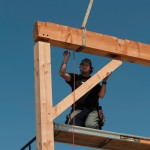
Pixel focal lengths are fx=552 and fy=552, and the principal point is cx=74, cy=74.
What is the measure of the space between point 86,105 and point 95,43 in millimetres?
918

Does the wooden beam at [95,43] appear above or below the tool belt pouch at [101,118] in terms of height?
above

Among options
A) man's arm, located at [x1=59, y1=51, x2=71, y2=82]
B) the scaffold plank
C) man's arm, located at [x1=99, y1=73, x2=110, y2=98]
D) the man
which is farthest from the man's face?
the scaffold plank

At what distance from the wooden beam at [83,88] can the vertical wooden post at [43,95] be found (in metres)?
0.11

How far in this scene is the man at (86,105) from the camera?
7473mm

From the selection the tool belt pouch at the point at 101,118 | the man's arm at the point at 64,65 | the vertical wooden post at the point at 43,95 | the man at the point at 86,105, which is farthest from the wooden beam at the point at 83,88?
the tool belt pouch at the point at 101,118

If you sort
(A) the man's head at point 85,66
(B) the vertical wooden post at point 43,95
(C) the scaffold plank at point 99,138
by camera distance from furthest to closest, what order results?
(A) the man's head at point 85,66, (C) the scaffold plank at point 99,138, (B) the vertical wooden post at point 43,95

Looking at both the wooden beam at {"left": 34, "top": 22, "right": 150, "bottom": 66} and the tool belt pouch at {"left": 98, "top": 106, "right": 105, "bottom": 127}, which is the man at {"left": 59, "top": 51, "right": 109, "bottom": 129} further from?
the wooden beam at {"left": 34, "top": 22, "right": 150, "bottom": 66}

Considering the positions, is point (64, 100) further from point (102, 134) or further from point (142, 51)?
point (142, 51)

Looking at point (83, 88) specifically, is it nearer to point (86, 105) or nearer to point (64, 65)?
point (64, 65)

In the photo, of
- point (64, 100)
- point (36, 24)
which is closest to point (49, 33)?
point (36, 24)

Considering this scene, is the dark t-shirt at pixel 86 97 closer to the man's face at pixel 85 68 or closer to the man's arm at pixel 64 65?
the man's face at pixel 85 68

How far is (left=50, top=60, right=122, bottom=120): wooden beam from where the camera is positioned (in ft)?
21.4

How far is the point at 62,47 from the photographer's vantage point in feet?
23.2

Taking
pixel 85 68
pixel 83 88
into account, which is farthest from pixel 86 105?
pixel 83 88
